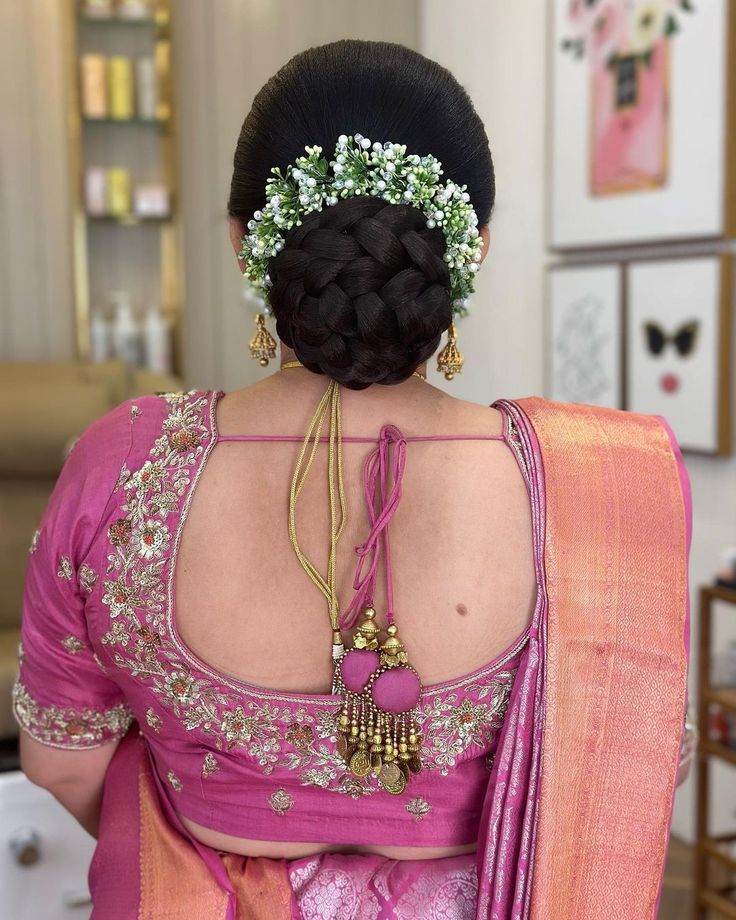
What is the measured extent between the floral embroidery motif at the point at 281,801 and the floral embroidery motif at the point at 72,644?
0.21m

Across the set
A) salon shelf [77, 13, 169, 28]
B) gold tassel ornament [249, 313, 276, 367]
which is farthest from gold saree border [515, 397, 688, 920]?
salon shelf [77, 13, 169, 28]

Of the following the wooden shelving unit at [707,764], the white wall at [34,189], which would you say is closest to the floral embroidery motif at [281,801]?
the wooden shelving unit at [707,764]

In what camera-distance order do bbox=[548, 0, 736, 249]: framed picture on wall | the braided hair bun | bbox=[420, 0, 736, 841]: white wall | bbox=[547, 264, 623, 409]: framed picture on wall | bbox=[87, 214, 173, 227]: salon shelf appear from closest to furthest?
the braided hair bun, bbox=[548, 0, 736, 249]: framed picture on wall, bbox=[547, 264, 623, 409]: framed picture on wall, bbox=[420, 0, 736, 841]: white wall, bbox=[87, 214, 173, 227]: salon shelf

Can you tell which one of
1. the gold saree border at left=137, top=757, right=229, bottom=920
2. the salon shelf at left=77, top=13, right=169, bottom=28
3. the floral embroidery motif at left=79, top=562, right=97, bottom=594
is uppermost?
the salon shelf at left=77, top=13, right=169, bottom=28

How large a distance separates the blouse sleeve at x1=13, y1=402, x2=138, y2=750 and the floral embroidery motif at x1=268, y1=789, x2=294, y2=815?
0.64ft

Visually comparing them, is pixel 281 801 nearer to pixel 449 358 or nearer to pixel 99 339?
pixel 449 358

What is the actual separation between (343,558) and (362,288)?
0.21 m

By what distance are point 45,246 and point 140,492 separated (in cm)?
255

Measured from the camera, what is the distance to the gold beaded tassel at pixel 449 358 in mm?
882

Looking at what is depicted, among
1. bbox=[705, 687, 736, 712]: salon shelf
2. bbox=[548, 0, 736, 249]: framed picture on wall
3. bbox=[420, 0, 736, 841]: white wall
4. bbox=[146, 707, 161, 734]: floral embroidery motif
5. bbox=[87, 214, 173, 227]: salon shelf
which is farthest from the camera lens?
bbox=[87, 214, 173, 227]: salon shelf

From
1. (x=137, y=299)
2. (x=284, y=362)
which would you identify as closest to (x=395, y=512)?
(x=284, y=362)

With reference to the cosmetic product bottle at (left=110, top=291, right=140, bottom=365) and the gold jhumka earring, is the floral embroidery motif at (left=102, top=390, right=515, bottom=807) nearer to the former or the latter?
the gold jhumka earring

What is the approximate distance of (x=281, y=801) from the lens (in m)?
0.81

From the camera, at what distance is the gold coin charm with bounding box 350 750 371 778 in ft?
2.52
